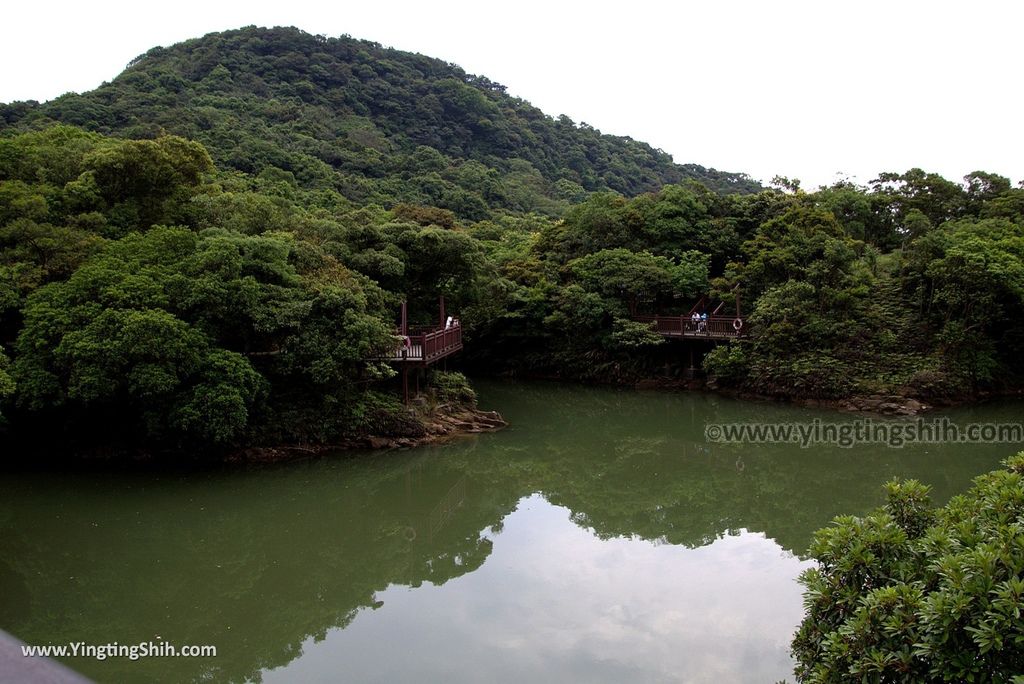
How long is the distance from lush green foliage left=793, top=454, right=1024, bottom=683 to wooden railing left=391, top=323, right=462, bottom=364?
10.2 metres

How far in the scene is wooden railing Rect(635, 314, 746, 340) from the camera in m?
19.5

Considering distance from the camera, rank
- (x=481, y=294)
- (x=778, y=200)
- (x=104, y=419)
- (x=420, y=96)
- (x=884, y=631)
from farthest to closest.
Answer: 1. (x=420, y=96)
2. (x=778, y=200)
3. (x=481, y=294)
4. (x=104, y=419)
5. (x=884, y=631)

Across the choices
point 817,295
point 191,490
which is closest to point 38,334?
point 191,490

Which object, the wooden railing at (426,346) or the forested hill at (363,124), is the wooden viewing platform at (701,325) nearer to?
the wooden railing at (426,346)

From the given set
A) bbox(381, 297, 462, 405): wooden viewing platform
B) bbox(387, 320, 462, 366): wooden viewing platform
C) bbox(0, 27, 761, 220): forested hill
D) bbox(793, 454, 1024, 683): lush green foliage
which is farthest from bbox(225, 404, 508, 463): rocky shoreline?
bbox(0, 27, 761, 220): forested hill

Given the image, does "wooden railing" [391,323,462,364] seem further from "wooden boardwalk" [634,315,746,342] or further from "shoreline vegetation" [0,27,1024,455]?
"wooden boardwalk" [634,315,746,342]

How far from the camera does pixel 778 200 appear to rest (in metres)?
22.5

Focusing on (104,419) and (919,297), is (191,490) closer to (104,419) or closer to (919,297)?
(104,419)

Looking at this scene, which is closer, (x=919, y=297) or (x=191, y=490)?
(x=191, y=490)

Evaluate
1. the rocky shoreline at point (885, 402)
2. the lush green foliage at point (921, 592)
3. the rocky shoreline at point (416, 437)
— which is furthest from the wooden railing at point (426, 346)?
the lush green foliage at point (921, 592)

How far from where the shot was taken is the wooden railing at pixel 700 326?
1953 centimetres

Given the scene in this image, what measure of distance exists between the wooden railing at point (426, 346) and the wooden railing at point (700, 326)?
6469 millimetres

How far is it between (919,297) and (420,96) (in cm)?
4027

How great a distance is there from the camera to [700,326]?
1992cm
